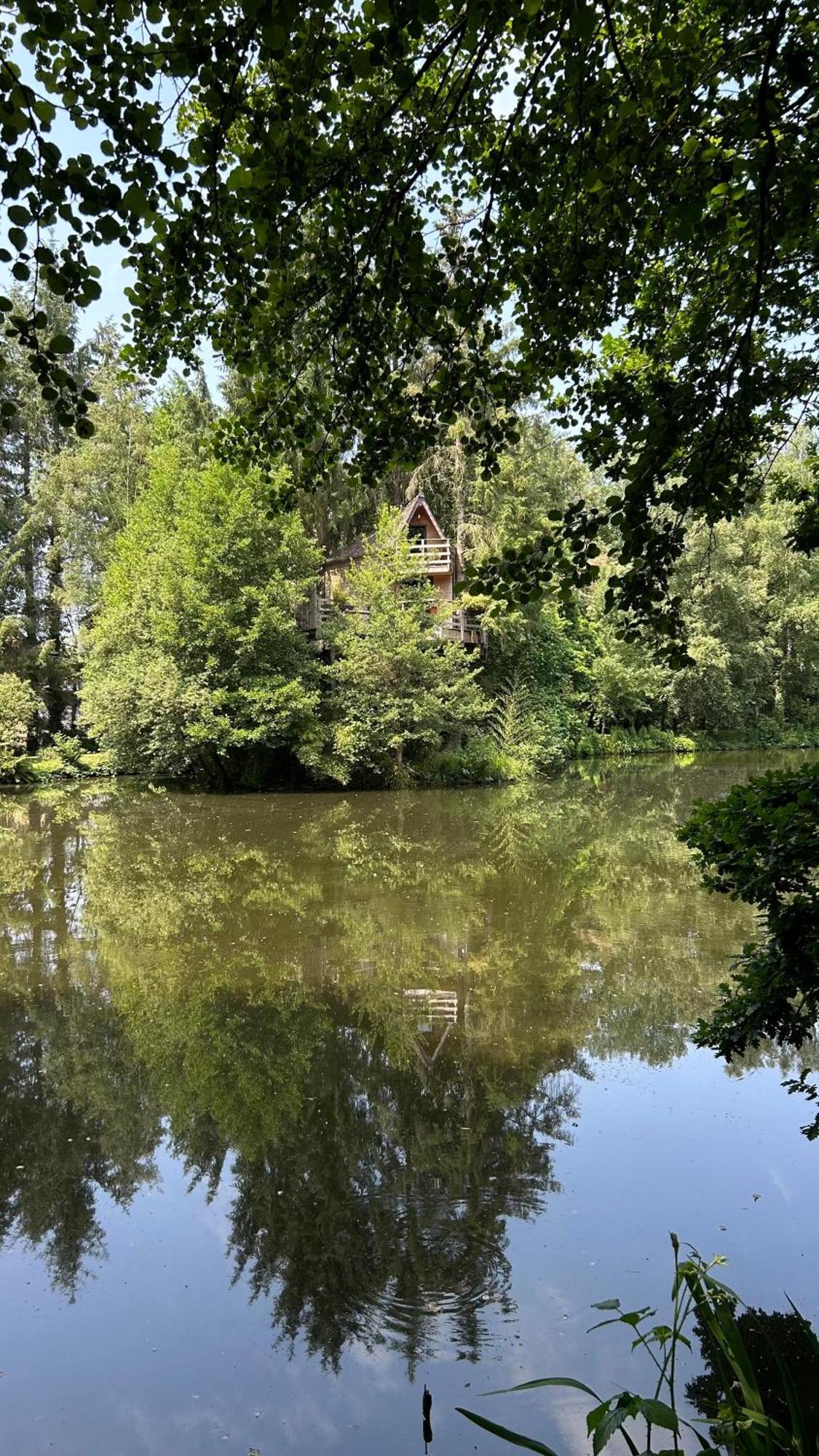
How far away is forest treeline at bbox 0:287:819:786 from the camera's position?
18.8 m

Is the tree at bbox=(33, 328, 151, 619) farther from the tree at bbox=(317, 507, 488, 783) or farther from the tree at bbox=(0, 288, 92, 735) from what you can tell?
the tree at bbox=(317, 507, 488, 783)

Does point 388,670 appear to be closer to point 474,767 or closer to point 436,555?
point 474,767

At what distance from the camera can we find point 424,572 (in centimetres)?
2050

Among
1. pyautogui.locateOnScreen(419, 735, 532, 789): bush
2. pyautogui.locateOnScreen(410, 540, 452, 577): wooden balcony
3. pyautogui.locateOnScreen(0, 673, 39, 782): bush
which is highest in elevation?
pyautogui.locateOnScreen(410, 540, 452, 577): wooden balcony

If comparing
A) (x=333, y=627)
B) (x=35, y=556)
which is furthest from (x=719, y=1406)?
(x=35, y=556)

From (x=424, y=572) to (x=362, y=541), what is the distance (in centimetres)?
316

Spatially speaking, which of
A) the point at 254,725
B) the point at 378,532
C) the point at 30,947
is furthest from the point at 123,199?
the point at 378,532

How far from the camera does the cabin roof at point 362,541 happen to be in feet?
75.1

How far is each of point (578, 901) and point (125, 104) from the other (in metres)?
8.96

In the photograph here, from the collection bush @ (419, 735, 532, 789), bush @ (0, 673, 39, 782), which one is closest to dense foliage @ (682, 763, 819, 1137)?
bush @ (419, 735, 532, 789)

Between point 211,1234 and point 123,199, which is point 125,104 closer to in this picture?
point 123,199

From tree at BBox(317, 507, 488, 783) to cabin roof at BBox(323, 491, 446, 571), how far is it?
1.93 m

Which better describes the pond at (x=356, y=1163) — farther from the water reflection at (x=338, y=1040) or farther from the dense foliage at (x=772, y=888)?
the dense foliage at (x=772, y=888)

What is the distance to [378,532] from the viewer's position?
66.8 ft
